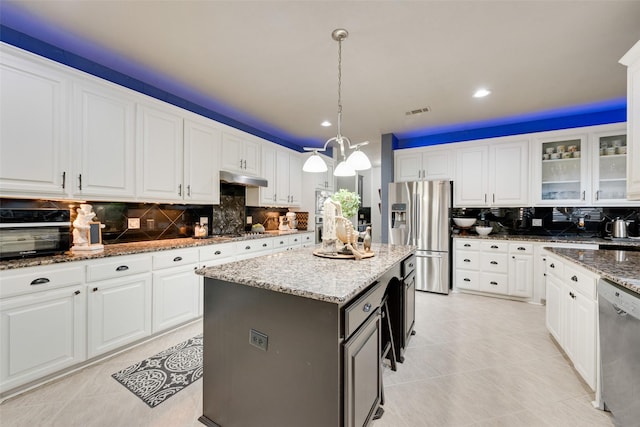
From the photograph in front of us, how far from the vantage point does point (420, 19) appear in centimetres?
191

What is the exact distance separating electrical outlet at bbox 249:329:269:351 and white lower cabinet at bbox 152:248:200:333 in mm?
1601

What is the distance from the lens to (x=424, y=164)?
4.52 meters

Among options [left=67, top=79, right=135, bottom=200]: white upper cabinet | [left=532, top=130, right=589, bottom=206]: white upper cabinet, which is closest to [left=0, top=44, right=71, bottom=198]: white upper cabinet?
[left=67, top=79, right=135, bottom=200]: white upper cabinet

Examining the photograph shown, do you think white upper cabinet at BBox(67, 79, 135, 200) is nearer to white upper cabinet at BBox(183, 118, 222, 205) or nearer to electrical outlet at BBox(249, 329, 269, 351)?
white upper cabinet at BBox(183, 118, 222, 205)

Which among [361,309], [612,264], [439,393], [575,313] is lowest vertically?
[439,393]

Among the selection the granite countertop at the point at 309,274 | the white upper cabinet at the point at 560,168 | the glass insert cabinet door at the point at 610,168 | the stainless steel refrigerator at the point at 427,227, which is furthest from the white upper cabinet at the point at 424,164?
the granite countertop at the point at 309,274

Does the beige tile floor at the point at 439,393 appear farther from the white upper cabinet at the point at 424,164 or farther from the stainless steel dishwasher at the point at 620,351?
the white upper cabinet at the point at 424,164

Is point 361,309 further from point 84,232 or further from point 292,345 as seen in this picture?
point 84,232

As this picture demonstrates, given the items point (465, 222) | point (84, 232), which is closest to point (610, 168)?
point (465, 222)

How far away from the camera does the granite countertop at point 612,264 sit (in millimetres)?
1418

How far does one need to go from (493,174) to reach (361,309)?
3834 mm

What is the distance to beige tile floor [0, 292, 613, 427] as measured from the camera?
5.24 ft

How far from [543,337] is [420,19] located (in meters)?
3.13

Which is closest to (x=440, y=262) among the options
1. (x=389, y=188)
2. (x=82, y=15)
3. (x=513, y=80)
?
(x=389, y=188)
